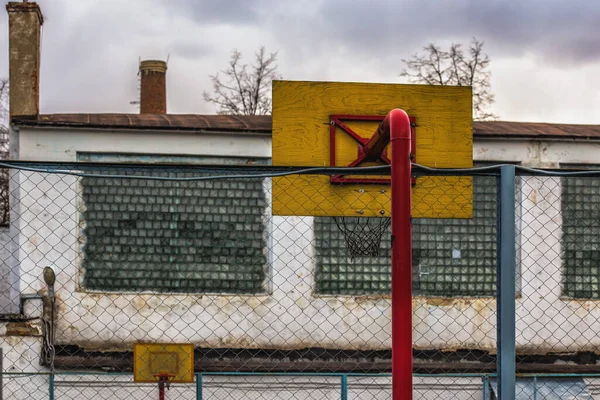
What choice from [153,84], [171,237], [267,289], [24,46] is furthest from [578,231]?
[153,84]

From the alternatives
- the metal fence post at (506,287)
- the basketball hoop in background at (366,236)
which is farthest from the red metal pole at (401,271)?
the basketball hoop in background at (366,236)

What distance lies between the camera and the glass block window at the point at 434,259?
10.8m

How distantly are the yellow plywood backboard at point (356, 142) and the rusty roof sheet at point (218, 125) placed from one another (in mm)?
5794

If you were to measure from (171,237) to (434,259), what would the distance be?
14.1 feet

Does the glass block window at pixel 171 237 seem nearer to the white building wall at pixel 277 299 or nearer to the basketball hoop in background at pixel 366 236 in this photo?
the white building wall at pixel 277 299

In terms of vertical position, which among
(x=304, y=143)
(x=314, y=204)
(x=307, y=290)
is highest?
(x=304, y=143)

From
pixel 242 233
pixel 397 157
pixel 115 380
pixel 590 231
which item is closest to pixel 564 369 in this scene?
pixel 590 231

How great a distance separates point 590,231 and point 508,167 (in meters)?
8.00

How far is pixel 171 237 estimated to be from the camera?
416 inches

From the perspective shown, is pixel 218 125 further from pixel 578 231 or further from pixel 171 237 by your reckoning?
pixel 578 231

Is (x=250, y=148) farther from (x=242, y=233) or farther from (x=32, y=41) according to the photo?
(x=32, y=41)

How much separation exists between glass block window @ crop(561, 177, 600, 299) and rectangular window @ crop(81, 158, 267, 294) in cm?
501

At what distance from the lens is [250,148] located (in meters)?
10.7

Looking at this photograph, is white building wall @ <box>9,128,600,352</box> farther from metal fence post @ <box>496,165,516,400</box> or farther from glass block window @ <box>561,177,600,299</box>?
metal fence post @ <box>496,165,516,400</box>
